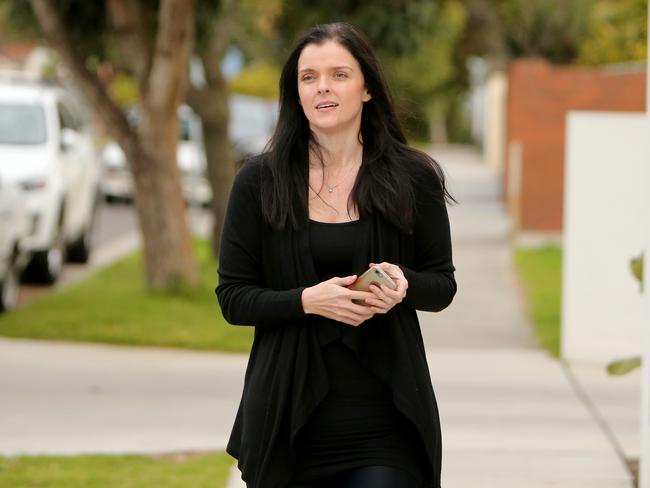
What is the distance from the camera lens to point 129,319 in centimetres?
1048

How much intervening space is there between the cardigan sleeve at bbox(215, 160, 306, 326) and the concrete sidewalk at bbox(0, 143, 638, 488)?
8.98 feet

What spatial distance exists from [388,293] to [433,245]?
0.34m

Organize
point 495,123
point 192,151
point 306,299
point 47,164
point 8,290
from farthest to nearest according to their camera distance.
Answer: point 495,123, point 192,151, point 47,164, point 8,290, point 306,299

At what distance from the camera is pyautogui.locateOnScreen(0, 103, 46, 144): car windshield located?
1267 centimetres

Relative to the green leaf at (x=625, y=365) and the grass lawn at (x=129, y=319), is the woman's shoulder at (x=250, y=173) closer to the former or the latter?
the green leaf at (x=625, y=365)

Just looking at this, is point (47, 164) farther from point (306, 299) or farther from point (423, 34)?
point (306, 299)


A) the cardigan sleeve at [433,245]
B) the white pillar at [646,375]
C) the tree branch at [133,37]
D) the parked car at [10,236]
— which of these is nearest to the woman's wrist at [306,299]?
the cardigan sleeve at [433,245]

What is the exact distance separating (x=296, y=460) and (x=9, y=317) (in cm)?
775

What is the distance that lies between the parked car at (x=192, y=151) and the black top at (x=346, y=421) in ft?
49.8

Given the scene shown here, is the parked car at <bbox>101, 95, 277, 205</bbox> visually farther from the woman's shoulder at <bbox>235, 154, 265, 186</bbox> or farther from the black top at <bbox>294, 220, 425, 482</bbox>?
the black top at <bbox>294, 220, 425, 482</bbox>

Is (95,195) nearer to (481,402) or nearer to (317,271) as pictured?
(481,402)

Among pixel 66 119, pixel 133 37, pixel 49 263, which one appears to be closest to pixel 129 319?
pixel 133 37

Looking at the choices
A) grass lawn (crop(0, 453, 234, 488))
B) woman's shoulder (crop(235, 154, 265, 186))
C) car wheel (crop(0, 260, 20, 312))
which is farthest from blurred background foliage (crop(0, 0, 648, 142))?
car wheel (crop(0, 260, 20, 312))

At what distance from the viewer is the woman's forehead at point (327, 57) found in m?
3.43
